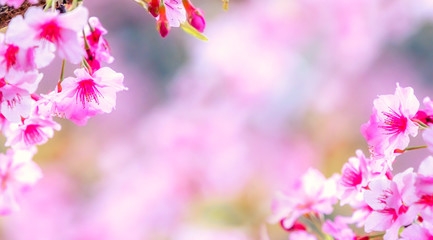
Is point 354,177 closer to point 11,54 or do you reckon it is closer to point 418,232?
point 418,232

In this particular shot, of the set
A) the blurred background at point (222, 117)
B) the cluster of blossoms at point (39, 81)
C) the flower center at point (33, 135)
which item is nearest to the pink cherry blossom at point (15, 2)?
the cluster of blossoms at point (39, 81)

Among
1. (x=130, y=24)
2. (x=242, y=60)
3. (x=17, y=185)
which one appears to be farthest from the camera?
(x=130, y=24)

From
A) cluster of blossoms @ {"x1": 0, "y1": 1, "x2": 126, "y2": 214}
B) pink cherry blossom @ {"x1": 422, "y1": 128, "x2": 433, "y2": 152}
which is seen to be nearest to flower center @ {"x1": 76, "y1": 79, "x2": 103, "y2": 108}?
cluster of blossoms @ {"x1": 0, "y1": 1, "x2": 126, "y2": 214}

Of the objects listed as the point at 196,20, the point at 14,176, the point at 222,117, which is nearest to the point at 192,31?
the point at 196,20

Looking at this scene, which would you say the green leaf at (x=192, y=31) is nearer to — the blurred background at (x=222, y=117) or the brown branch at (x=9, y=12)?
the brown branch at (x=9, y=12)

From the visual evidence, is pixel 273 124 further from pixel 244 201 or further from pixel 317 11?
pixel 317 11

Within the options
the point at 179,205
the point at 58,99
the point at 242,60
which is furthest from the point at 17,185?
the point at 242,60

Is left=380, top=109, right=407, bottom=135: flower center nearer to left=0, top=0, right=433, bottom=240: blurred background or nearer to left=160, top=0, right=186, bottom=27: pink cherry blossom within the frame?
left=160, top=0, right=186, bottom=27: pink cherry blossom
